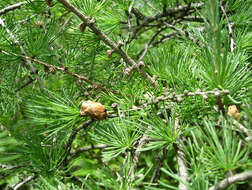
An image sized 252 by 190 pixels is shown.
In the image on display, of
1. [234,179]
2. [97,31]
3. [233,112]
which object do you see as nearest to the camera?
[234,179]

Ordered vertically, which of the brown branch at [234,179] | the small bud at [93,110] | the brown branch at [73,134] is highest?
the small bud at [93,110]

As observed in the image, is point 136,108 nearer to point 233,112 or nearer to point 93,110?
point 93,110

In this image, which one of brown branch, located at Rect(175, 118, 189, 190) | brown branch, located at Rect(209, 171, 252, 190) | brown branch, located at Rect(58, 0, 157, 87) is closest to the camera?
brown branch, located at Rect(209, 171, 252, 190)

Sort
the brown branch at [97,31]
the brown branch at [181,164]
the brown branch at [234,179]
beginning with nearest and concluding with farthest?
1. the brown branch at [234,179]
2. the brown branch at [181,164]
3. the brown branch at [97,31]

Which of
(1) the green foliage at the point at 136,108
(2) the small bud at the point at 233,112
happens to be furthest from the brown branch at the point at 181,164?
(2) the small bud at the point at 233,112

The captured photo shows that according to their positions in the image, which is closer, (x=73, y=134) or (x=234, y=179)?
(x=234, y=179)

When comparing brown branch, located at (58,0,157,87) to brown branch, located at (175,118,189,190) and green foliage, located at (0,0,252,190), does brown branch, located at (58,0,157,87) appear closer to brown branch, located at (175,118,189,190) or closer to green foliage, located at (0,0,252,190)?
green foliage, located at (0,0,252,190)

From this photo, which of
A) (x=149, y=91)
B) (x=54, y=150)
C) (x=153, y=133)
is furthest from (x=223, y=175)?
(x=54, y=150)

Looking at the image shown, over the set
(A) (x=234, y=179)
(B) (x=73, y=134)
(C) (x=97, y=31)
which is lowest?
(A) (x=234, y=179)

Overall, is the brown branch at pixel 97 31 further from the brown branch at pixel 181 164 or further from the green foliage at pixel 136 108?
the brown branch at pixel 181 164

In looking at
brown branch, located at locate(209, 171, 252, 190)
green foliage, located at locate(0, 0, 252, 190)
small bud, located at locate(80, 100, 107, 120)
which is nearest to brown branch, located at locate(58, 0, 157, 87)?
green foliage, located at locate(0, 0, 252, 190)

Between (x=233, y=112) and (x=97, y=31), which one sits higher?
(x=97, y=31)

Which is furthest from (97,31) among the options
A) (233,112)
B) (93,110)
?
(233,112)
